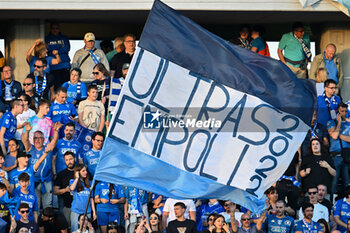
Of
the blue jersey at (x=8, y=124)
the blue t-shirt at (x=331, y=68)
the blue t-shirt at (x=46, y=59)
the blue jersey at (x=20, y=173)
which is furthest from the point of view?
the blue t-shirt at (x=331, y=68)

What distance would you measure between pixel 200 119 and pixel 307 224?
5473 millimetres

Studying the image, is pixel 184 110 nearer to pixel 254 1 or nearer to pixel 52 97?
pixel 52 97

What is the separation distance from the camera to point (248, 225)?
18234 mm

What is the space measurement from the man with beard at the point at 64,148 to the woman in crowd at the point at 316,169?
4073 millimetres

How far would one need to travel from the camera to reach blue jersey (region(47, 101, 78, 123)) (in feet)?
65.5

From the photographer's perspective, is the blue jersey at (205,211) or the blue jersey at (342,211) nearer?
the blue jersey at (205,211)

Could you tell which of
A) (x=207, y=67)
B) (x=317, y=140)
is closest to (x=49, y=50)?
(x=317, y=140)

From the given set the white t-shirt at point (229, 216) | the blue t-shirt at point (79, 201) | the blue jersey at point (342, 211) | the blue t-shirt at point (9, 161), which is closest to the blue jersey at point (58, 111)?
the blue t-shirt at point (9, 161)

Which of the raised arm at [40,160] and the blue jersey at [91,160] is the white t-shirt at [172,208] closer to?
the blue jersey at [91,160]

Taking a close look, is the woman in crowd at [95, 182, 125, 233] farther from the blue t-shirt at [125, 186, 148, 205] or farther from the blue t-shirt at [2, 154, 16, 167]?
the blue t-shirt at [2, 154, 16, 167]

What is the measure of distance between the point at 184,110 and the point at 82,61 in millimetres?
8594

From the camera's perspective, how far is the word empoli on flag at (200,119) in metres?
13.6

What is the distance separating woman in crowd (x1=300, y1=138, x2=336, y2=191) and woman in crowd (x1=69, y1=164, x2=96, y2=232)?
3909mm

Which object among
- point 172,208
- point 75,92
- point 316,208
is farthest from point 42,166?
point 316,208
